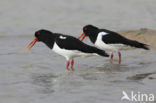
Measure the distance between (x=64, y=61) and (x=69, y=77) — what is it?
1980 millimetres

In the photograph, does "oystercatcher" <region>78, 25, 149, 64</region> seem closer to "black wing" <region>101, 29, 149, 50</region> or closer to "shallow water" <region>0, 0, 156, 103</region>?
"black wing" <region>101, 29, 149, 50</region>

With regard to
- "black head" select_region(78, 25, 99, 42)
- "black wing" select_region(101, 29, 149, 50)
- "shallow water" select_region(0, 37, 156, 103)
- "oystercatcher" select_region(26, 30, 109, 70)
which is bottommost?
"shallow water" select_region(0, 37, 156, 103)

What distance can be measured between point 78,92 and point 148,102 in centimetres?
125

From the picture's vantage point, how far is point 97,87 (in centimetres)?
730

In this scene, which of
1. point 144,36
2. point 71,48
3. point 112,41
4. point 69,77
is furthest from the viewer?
point 144,36

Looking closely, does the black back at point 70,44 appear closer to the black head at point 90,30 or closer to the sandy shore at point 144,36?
the black head at point 90,30

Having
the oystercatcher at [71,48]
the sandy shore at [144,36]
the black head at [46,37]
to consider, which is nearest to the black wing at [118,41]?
the oystercatcher at [71,48]

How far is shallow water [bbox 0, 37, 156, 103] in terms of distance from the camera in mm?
6734

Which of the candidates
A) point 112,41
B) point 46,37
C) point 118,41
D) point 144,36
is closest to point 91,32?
point 112,41

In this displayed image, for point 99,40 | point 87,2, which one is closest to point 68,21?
point 87,2

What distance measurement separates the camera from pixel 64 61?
10.3 m

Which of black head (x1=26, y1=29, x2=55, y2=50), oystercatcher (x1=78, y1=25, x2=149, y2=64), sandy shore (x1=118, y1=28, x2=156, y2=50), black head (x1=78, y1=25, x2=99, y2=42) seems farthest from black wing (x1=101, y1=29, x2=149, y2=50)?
sandy shore (x1=118, y1=28, x2=156, y2=50)

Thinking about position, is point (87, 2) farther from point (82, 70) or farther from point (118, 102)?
point (118, 102)

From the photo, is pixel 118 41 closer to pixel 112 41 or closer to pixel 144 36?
pixel 112 41
